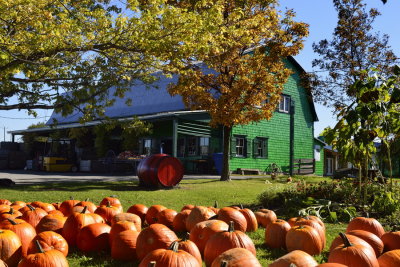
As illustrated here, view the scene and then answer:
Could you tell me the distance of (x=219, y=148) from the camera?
23.9 meters

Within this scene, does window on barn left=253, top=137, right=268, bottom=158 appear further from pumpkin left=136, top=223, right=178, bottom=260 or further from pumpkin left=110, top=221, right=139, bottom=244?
pumpkin left=136, top=223, right=178, bottom=260

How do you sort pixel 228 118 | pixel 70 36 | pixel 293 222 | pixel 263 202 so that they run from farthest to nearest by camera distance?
pixel 228 118, pixel 70 36, pixel 263 202, pixel 293 222

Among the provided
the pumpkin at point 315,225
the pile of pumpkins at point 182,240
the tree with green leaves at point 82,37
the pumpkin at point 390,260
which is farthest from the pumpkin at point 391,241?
the tree with green leaves at point 82,37

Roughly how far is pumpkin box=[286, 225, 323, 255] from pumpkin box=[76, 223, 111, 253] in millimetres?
1954

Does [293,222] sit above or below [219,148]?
below

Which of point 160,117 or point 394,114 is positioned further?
point 160,117

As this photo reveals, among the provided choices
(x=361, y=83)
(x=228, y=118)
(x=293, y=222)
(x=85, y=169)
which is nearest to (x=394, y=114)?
(x=361, y=83)

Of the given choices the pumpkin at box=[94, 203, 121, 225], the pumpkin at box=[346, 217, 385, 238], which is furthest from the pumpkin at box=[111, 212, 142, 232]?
the pumpkin at box=[346, 217, 385, 238]

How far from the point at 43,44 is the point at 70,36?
0.91 metres

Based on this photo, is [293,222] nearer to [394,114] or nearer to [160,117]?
[394,114]

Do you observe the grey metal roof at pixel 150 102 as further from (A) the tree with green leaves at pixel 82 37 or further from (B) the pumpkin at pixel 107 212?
(B) the pumpkin at pixel 107 212

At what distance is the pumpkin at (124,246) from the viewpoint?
3779 millimetres

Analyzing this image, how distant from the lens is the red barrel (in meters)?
12.0

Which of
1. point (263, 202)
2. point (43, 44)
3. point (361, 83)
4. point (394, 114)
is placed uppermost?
point (43, 44)
